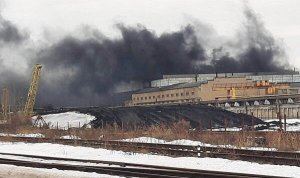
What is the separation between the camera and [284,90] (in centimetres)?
9400

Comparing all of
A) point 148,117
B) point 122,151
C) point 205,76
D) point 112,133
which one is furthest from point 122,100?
point 122,151

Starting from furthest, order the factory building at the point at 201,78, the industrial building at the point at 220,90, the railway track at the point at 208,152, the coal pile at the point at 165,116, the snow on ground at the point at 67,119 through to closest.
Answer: the factory building at the point at 201,78
the industrial building at the point at 220,90
the coal pile at the point at 165,116
the snow on ground at the point at 67,119
the railway track at the point at 208,152

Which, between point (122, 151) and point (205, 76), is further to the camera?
point (205, 76)

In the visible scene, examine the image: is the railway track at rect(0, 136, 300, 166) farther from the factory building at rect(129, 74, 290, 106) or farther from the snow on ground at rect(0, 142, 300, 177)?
the factory building at rect(129, 74, 290, 106)

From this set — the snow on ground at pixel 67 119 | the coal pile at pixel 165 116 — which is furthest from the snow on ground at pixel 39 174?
the snow on ground at pixel 67 119

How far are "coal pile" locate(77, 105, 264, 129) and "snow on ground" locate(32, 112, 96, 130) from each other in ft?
2.98

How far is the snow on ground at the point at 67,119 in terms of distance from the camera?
44.4 meters

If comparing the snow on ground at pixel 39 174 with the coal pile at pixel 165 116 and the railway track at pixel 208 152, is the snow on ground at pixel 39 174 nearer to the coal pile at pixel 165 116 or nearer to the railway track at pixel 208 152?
the railway track at pixel 208 152

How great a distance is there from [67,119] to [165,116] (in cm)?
1040

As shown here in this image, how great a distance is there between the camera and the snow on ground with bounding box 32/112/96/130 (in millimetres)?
44381

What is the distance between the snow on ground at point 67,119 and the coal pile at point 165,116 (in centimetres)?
91

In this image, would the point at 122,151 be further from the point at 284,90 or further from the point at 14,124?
the point at 284,90

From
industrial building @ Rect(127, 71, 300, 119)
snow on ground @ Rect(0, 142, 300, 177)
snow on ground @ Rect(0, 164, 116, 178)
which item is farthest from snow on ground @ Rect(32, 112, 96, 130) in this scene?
snow on ground @ Rect(0, 164, 116, 178)

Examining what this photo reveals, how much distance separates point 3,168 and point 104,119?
3103 centimetres
